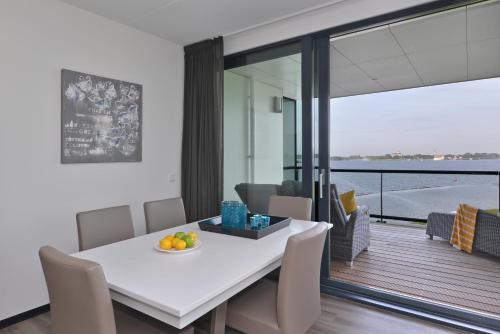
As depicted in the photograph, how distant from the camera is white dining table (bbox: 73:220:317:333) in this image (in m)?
1.24

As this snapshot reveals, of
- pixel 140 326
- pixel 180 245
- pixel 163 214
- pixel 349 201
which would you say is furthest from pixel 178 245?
pixel 349 201

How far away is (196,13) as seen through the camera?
302cm

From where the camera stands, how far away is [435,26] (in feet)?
10.1

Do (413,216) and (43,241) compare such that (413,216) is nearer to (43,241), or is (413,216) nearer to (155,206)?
(155,206)

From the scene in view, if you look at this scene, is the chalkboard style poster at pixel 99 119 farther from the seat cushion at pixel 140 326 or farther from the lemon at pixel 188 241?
the seat cushion at pixel 140 326

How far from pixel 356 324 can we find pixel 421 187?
427cm

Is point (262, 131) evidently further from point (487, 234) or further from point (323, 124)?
point (487, 234)

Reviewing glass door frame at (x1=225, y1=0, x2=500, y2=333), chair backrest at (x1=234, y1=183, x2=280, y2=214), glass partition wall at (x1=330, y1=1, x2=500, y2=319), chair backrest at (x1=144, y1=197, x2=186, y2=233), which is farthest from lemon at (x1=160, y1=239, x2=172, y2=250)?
glass partition wall at (x1=330, y1=1, x2=500, y2=319)

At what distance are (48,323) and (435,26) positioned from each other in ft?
14.4

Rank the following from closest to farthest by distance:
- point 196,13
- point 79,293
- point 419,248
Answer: point 79,293 → point 196,13 → point 419,248

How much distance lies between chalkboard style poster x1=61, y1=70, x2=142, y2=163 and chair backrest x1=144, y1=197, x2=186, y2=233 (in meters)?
0.89

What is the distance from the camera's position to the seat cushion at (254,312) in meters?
1.64

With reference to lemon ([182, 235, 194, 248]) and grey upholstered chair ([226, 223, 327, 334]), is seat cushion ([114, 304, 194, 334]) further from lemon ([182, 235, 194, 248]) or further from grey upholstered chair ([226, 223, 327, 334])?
lemon ([182, 235, 194, 248])

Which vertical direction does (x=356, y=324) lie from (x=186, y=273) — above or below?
below
